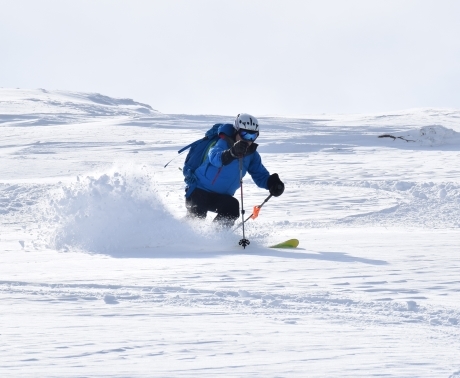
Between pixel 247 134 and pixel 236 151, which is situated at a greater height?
pixel 247 134

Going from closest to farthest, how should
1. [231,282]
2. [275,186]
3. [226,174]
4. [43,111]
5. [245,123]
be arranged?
[231,282]
[245,123]
[275,186]
[226,174]
[43,111]

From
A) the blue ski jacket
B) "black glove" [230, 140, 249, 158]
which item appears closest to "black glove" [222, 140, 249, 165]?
"black glove" [230, 140, 249, 158]

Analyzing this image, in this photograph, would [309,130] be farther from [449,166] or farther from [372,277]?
[372,277]

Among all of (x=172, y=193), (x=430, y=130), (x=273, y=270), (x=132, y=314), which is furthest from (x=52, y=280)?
(x=430, y=130)

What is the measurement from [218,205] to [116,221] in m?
1.02

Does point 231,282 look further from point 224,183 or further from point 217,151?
point 224,183

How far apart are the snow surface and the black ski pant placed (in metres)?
0.17

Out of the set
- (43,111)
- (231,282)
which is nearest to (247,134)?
(231,282)

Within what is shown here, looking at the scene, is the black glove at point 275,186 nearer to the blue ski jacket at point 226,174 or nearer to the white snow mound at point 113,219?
the blue ski jacket at point 226,174

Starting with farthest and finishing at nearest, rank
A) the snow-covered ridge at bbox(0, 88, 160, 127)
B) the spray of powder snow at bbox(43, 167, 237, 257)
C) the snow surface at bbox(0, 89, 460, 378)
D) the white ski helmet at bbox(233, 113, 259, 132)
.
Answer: the snow-covered ridge at bbox(0, 88, 160, 127)
the spray of powder snow at bbox(43, 167, 237, 257)
the white ski helmet at bbox(233, 113, 259, 132)
the snow surface at bbox(0, 89, 460, 378)

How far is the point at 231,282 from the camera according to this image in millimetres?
4816

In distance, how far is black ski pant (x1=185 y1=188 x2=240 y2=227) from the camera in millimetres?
7301

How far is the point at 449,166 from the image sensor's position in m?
14.9

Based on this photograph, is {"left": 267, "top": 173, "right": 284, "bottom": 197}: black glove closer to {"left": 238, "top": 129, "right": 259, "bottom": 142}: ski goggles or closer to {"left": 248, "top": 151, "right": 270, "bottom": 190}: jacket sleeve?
{"left": 248, "top": 151, "right": 270, "bottom": 190}: jacket sleeve
